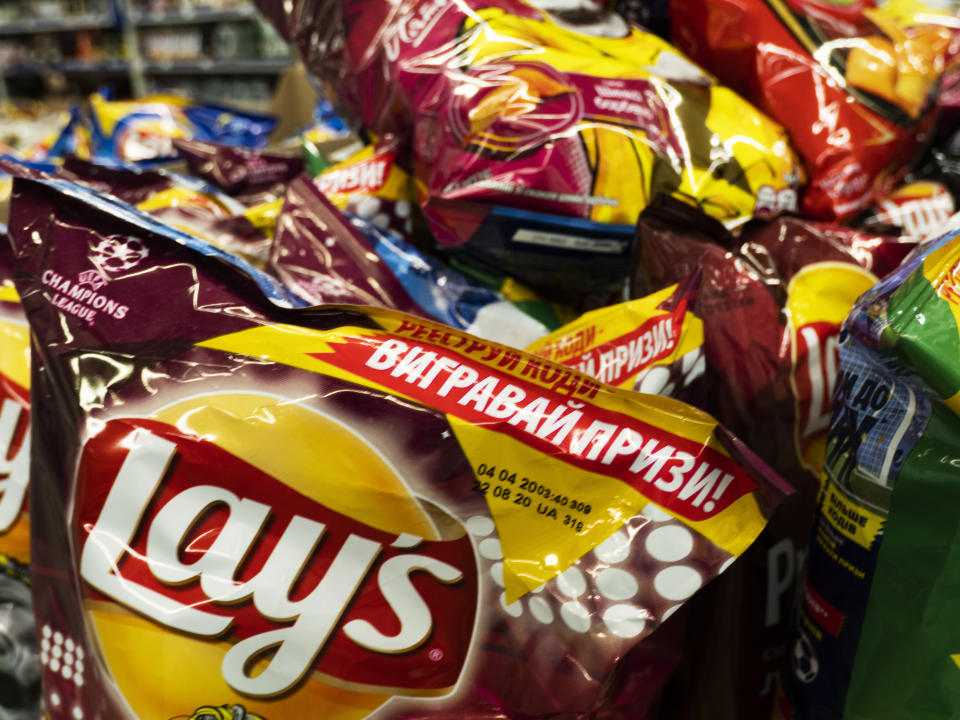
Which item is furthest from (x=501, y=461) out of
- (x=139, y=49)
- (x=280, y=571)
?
(x=139, y=49)

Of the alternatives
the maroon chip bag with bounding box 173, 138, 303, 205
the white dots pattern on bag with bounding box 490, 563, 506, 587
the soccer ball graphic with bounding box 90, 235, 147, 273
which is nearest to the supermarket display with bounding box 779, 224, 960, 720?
the white dots pattern on bag with bounding box 490, 563, 506, 587

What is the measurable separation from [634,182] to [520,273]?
135mm

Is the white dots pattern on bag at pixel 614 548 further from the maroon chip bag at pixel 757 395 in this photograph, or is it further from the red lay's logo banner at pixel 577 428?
the maroon chip bag at pixel 757 395

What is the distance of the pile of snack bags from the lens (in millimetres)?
437

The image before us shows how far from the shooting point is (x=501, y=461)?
0.44 m

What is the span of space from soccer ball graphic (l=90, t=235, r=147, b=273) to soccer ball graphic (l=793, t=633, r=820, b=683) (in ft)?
1.70

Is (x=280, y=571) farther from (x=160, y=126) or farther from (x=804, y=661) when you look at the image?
(x=160, y=126)

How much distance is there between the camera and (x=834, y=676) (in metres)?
0.48

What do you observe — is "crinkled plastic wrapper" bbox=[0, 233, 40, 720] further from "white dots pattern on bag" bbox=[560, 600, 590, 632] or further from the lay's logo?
"white dots pattern on bag" bbox=[560, 600, 590, 632]

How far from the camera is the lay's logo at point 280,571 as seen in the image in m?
0.45

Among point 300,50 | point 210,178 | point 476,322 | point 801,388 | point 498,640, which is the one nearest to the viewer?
point 498,640

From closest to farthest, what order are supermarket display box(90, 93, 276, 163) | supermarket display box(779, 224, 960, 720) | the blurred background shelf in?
supermarket display box(779, 224, 960, 720), supermarket display box(90, 93, 276, 163), the blurred background shelf

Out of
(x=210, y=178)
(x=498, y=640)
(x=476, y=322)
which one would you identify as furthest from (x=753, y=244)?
(x=210, y=178)

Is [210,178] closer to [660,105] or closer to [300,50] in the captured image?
[300,50]
